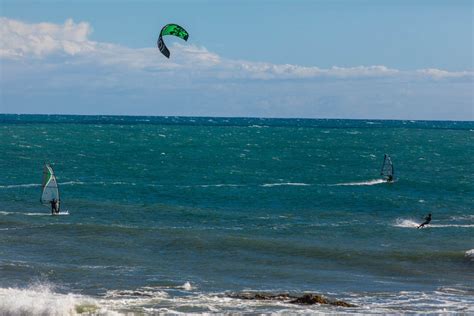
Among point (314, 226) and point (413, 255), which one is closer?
point (413, 255)

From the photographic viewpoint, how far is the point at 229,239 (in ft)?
112

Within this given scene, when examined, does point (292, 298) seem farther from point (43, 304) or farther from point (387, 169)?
point (387, 169)

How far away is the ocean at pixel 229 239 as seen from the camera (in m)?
24.4

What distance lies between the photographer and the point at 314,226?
38562 millimetres

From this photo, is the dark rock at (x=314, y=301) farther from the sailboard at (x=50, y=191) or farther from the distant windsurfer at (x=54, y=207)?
the distant windsurfer at (x=54, y=207)

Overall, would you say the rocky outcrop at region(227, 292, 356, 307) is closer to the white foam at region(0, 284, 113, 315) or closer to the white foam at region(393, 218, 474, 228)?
the white foam at region(0, 284, 113, 315)

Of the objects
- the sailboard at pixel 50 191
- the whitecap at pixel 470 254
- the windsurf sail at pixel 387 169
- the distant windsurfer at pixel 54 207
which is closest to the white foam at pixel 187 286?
the whitecap at pixel 470 254

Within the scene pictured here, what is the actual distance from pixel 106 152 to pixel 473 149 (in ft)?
147

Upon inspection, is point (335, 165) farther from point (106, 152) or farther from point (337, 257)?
point (337, 257)

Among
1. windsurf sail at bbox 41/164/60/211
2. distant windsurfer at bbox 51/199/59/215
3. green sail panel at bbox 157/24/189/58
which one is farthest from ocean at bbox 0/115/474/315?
green sail panel at bbox 157/24/189/58

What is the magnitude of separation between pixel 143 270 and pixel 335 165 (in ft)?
148

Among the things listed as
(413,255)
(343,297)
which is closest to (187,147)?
(413,255)

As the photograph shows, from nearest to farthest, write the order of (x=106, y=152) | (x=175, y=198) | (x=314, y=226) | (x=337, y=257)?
(x=337, y=257) < (x=314, y=226) < (x=175, y=198) < (x=106, y=152)

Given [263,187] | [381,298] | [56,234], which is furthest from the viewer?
[263,187]
